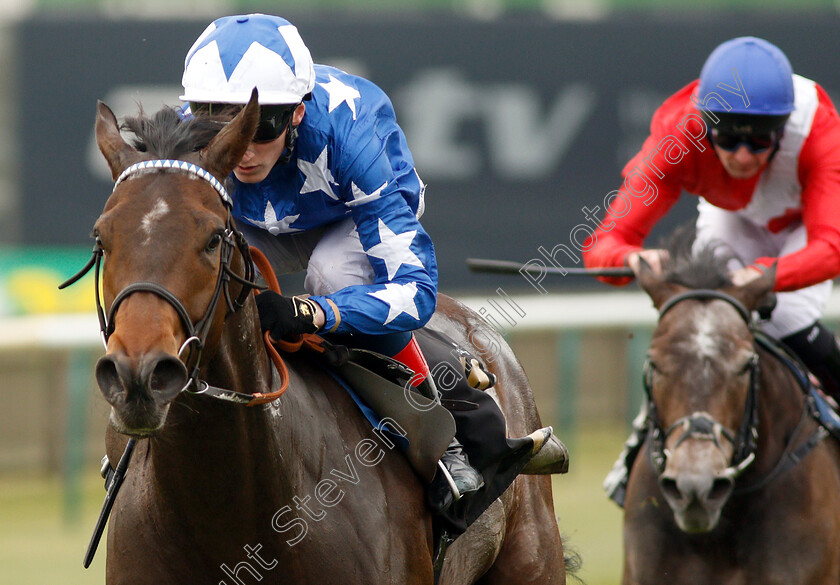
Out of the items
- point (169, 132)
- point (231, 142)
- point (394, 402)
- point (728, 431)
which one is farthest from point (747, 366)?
point (169, 132)

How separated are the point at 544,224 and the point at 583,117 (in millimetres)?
989

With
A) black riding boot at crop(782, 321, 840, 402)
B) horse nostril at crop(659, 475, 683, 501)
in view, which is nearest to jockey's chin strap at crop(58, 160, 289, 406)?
horse nostril at crop(659, 475, 683, 501)

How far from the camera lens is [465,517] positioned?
11.0 feet

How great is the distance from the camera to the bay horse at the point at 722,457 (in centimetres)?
407

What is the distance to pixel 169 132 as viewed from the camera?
2588 mm

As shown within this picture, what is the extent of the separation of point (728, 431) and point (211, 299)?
225cm

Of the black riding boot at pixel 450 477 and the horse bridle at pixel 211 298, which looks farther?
the black riding boot at pixel 450 477

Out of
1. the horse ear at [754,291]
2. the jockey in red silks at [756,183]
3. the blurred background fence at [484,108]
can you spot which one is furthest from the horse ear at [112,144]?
the blurred background fence at [484,108]

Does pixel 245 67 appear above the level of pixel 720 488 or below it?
above

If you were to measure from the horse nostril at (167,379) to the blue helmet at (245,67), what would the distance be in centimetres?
82

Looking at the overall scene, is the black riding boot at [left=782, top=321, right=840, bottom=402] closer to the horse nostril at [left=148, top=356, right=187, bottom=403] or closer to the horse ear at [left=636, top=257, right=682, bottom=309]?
the horse ear at [left=636, top=257, right=682, bottom=309]

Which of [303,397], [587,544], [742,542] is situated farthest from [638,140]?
[303,397]

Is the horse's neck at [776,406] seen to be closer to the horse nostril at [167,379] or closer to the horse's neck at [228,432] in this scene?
the horse's neck at [228,432]

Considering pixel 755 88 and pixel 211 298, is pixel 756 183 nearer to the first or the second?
pixel 755 88
